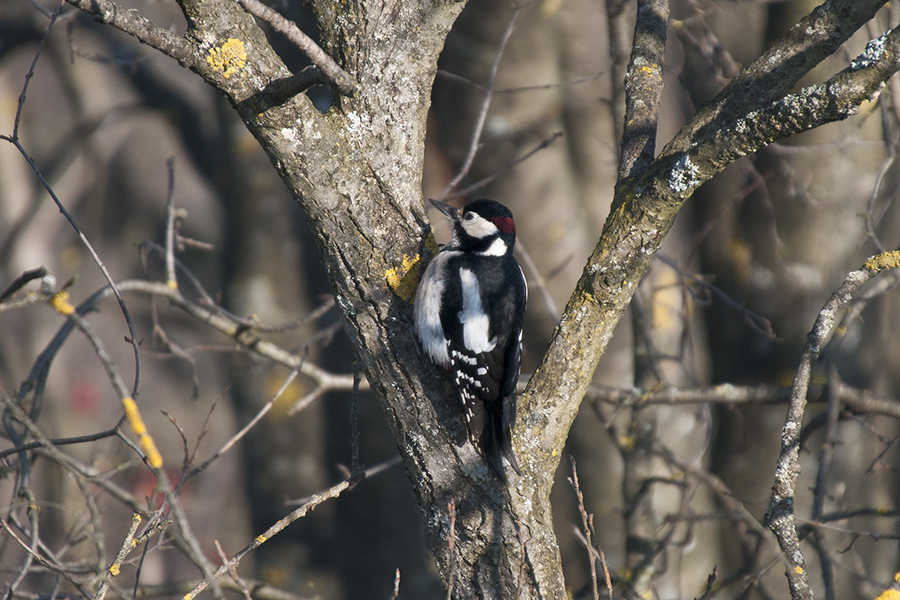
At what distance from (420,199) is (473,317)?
28.6 inches

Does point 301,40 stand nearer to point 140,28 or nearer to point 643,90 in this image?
point 140,28

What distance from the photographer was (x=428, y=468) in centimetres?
209

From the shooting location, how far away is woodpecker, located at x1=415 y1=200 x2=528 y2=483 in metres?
2.17

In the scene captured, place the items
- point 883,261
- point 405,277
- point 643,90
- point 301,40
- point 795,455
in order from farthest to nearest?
point 643,90, point 405,277, point 883,261, point 795,455, point 301,40

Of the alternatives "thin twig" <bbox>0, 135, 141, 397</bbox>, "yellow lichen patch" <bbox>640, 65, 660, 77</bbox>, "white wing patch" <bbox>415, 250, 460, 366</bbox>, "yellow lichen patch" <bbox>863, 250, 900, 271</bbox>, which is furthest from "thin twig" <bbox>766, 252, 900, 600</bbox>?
"thin twig" <bbox>0, 135, 141, 397</bbox>

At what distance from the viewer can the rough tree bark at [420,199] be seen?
1.92 m

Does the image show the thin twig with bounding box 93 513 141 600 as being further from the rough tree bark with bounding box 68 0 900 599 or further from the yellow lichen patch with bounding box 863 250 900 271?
the yellow lichen patch with bounding box 863 250 900 271

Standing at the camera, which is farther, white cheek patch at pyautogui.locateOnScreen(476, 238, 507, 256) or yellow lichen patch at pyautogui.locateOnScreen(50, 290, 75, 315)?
white cheek patch at pyautogui.locateOnScreen(476, 238, 507, 256)

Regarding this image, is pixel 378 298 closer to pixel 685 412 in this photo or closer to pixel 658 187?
pixel 658 187

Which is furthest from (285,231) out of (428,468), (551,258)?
(428,468)

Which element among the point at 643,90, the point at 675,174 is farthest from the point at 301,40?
the point at 643,90

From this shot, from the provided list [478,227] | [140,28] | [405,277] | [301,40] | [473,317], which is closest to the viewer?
[301,40]

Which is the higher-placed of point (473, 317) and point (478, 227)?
point (478, 227)

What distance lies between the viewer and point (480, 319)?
2.90 meters
